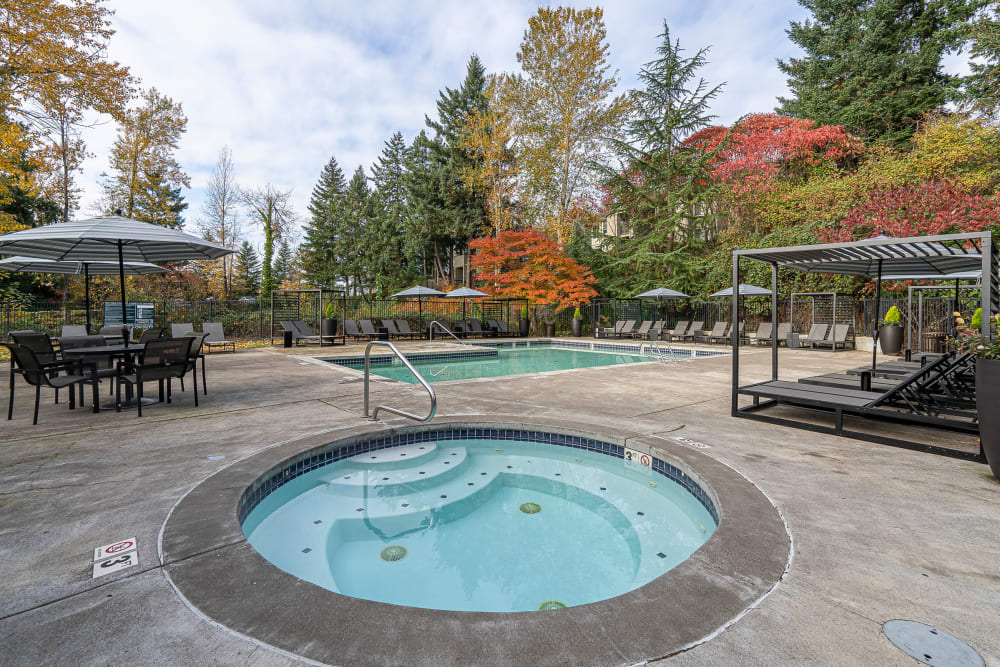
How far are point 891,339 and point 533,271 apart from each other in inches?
439

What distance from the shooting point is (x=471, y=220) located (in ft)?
85.5

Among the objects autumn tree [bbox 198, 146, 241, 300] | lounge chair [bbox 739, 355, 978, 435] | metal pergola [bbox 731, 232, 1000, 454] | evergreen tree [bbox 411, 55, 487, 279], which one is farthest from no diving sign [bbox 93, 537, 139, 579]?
autumn tree [bbox 198, 146, 241, 300]

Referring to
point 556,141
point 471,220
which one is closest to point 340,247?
point 471,220

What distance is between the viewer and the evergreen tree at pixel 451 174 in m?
26.0

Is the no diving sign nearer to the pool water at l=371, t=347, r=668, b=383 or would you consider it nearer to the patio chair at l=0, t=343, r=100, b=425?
the patio chair at l=0, t=343, r=100, b=425

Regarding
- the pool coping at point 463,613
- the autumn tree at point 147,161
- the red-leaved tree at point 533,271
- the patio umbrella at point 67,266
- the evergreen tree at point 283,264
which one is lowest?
the pool coping at point 463,613

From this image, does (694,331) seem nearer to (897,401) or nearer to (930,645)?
(897,401)

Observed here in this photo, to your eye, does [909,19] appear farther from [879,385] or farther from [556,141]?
[879,385]

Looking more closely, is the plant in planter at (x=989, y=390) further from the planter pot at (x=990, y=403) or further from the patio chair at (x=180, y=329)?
the patio chair at (x=180, y=329)

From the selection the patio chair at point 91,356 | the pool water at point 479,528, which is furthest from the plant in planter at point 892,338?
the patio chair at point 91,356

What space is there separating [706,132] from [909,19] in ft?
28.3

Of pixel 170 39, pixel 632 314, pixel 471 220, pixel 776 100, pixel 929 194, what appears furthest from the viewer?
pixel 471 220

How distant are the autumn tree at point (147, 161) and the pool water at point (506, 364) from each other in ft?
50.2

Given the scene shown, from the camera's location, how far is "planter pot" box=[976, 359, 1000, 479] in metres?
2.67
